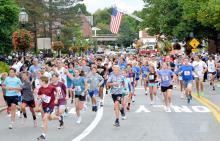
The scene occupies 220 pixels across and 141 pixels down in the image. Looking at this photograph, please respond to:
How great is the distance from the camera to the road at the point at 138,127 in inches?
616

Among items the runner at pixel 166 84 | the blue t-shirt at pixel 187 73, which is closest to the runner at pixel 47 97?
the runner at pixel 166 84

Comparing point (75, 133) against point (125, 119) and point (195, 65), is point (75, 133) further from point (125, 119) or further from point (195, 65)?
point (195, 65)

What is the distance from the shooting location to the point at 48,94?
52.9ft

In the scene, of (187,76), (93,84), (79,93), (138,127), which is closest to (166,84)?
(93,84)

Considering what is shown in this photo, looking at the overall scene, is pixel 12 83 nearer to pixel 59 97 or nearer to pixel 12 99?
pixel 12 99

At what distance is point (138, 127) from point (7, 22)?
51.5 meters

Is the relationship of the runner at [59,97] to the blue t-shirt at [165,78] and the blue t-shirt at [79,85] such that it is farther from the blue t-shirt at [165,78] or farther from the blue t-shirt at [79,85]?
the blue t-shirt at [165,78]

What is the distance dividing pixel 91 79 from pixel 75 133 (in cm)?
589

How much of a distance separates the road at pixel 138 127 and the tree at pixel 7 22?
43.3m

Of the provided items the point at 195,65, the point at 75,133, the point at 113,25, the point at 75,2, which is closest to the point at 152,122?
the point at 75,133

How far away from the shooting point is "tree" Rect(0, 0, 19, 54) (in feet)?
217

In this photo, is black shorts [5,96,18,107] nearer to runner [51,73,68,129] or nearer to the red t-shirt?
runner [51,73,68,129]

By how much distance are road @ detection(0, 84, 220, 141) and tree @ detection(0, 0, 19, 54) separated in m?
43.3

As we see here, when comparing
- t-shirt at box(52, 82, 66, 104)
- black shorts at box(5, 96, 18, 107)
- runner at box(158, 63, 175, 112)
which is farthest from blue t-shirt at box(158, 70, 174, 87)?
black shorts at box(5, 96, 18, 107)
